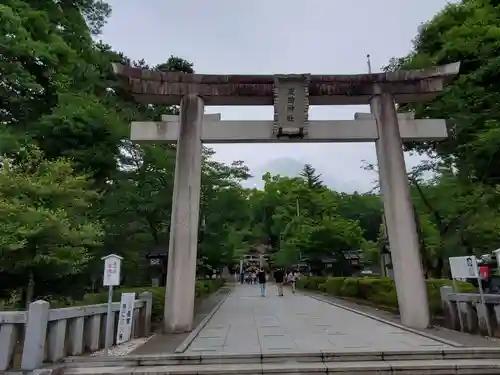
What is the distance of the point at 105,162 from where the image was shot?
644 inches

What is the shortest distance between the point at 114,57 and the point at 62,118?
741 centimetres

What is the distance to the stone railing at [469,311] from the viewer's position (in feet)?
28.9

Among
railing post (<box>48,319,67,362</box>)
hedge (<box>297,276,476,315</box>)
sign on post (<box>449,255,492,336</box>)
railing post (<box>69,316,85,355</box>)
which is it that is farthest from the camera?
hedge (<box>297,276,476,315</box>)

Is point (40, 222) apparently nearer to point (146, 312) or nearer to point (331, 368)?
point (146, 312)

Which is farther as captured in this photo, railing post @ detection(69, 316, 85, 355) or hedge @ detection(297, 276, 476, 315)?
hedge @ detection(297, 276, 476, 315)

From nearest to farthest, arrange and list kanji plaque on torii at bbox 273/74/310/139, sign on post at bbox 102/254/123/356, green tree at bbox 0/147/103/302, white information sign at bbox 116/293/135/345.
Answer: sign on post at bbox 102/254/123/356, white information sign at bbox 116/293/135/345, green tree at bbox 0/147/103/302, kanji plaque on torii at bbox 273/74/310/139

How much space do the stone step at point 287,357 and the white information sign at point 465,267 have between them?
213 cm

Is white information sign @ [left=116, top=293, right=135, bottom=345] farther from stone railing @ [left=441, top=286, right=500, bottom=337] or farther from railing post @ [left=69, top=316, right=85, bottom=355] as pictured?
stone railing @ [left=441, top=286, right=500, bottom=337]

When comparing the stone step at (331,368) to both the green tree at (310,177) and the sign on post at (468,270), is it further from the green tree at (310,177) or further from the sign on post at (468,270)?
the green tree at (310,177)

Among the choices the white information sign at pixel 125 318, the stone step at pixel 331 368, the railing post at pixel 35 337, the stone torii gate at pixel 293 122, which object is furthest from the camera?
the stone torii gate at pixel 293 122

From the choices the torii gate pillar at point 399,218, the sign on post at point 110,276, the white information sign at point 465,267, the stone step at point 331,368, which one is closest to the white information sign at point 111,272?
the sign on post at point 110,276

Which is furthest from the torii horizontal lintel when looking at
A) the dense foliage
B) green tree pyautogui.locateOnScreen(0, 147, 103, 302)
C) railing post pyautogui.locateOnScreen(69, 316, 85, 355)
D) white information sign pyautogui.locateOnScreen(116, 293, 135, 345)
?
railing post pyautogui.locateOnScreen(69, 316, 85, 355)

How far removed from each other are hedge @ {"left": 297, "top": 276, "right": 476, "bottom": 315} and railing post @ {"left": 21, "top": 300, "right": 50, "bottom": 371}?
33.5 feet

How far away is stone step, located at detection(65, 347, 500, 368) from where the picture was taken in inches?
264
